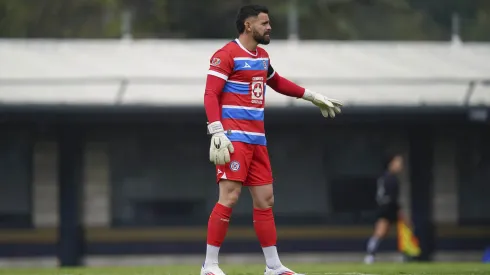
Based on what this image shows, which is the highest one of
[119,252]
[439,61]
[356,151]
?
[439,61]

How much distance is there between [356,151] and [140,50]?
184 inches

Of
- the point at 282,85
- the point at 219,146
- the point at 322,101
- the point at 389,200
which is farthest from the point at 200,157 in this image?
the point at 219,146

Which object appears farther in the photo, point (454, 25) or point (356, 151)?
point (454, 25)

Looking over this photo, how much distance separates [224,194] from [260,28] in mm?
1269

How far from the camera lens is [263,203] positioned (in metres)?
9.09

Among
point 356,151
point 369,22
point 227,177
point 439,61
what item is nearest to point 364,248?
point 356,151

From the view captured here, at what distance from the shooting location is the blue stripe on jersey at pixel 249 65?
352 inches

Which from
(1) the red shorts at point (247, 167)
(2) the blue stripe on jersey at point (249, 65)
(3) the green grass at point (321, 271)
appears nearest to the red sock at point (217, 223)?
(1) the red shorts at point (247, 167)

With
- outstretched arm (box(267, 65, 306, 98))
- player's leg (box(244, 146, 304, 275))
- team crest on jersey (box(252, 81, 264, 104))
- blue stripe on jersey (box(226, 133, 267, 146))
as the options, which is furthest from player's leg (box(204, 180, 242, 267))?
outstretched arm (box(267, 65, 306, 98))

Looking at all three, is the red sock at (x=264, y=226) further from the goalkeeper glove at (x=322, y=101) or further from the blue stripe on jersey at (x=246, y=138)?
the goalkeeper glove at (x=322, y=101)

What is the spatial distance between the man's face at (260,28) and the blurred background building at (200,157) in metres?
11.2

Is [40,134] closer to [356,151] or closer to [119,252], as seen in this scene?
[119,252]

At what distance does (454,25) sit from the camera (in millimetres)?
25781

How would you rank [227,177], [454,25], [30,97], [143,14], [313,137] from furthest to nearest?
1. [143,14]
2. [454,25]
3. [313,137]
4. [30,97]
5. [227,177]
